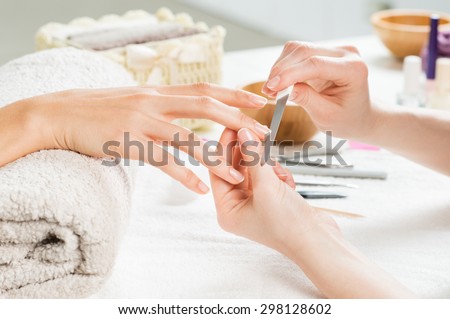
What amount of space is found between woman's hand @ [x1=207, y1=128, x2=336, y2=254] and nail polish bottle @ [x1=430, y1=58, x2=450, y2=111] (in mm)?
501

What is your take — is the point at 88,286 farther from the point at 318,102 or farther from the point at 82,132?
the point at 318,102

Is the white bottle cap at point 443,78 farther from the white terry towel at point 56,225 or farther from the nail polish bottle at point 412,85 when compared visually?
the white terry towel at point 56,225

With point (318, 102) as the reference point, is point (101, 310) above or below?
below

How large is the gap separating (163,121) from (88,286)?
175mm

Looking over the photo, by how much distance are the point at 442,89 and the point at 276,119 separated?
0.49 m

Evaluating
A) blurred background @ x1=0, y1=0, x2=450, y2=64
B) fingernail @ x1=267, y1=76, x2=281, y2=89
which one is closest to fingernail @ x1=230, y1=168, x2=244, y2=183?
fingernail @ x1=267, y1=76, x2=281, y2=89

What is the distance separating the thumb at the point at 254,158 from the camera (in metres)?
0.66

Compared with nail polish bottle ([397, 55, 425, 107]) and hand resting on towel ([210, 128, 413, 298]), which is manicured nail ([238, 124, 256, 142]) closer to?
hand resting on towel ([210, 128, 413, 298])

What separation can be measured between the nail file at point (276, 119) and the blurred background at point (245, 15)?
1615 millimetres

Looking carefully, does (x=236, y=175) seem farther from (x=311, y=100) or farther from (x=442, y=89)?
(x=442, y=89)

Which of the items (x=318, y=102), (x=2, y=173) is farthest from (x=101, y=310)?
(x=318, y=102)

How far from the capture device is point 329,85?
82cm

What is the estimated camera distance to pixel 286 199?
2.17 ft

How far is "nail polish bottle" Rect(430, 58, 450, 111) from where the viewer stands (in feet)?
3.62
